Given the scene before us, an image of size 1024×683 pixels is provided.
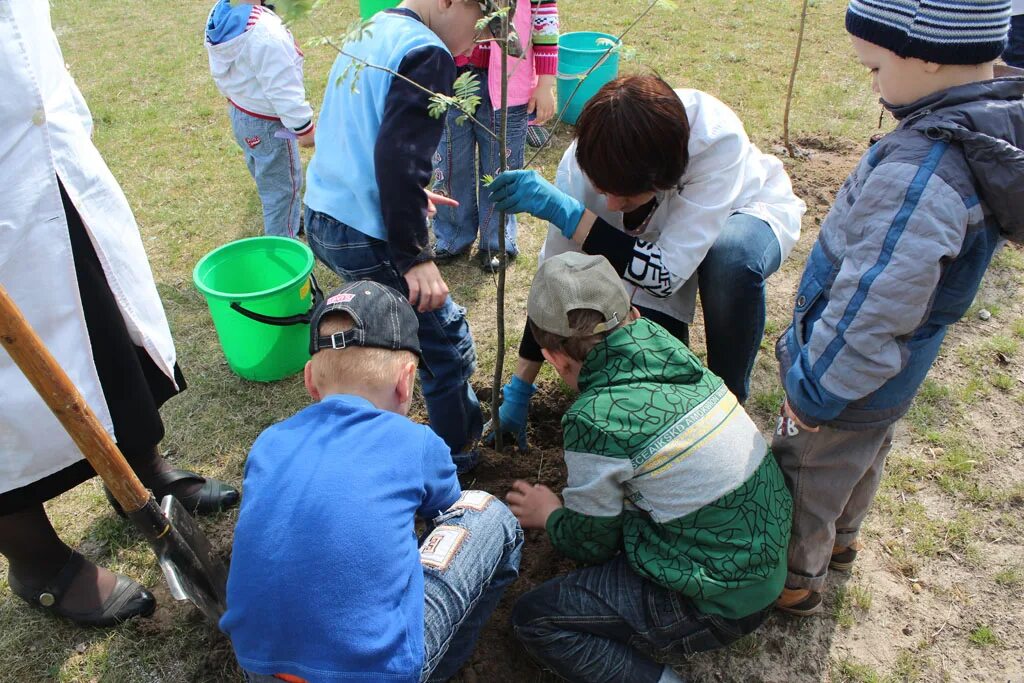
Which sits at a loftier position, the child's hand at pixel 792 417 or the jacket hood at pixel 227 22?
the jacket hood at pixel 227 22

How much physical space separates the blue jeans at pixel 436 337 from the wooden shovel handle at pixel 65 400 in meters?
0.81

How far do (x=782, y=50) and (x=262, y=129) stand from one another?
4.42 metres

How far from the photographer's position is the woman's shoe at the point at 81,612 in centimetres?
206

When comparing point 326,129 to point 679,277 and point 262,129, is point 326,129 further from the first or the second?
point 262,129

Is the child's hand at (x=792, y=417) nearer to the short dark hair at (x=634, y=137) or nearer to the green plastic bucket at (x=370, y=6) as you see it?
the short dark hair at (x=634, y=137)

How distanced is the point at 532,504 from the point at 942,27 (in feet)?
5.18

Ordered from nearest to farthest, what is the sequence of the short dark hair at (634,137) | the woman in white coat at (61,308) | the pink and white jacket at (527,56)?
the woman in white coat at (61,308) < the short dark hair at (634,137) < the pink and white jacket at (527,56)

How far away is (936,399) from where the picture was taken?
2.84m

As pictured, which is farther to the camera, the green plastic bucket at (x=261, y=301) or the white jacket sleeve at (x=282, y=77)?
the white jacket sleeve at (x=282, y=77)

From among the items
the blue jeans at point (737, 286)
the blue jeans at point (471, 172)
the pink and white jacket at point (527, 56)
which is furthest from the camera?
the blue jeans at point (471, 172)

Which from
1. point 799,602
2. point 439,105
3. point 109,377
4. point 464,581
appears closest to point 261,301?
point 109,377

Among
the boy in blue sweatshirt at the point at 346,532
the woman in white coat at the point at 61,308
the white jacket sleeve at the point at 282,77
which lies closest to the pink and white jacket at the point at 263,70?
the white jacket sleeve at the point at 282,77

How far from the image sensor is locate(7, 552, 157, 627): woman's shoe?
206 cm

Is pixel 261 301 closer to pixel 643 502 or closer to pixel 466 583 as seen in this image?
pixel 466 583
